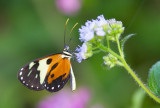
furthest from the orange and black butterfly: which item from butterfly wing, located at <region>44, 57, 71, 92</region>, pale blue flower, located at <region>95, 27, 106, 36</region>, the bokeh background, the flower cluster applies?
the bokeh background

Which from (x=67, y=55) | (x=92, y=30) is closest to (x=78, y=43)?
(x=67, y=55)

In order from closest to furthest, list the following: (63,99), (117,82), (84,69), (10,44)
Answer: (63,99) → (117,82) → (84,69) → (10,44)

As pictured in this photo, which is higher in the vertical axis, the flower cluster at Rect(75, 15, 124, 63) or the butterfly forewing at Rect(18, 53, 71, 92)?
the butterfly forewing at Rect(18, 53, 71, 92)

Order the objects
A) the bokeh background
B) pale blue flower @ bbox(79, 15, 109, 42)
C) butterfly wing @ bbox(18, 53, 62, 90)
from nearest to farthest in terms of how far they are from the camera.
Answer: pale blue flower @ bbox(79, 15, 109, 42) → butterfly wing @ bbox(18, 53, 62, 90) → the bokeh background

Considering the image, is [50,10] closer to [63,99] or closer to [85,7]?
[85,7]

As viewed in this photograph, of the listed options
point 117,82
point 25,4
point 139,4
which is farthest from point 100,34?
point 25,4

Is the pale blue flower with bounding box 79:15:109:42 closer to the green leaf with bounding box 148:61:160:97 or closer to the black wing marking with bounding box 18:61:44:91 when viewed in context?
the green leaf with bounding box 148:61:160:97

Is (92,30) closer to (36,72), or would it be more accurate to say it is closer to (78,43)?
(36,72)
